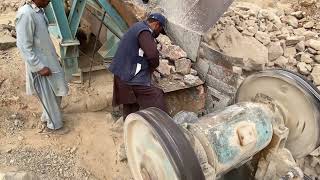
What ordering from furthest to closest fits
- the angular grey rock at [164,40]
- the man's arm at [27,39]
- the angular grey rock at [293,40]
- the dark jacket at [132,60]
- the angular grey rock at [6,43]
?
the angular grey rock at [6,43] → the angular grey rock at [164,40] → the angular grey rock at [293,40] → the dark jacket at [132,60] → the man's arm at [27,39]

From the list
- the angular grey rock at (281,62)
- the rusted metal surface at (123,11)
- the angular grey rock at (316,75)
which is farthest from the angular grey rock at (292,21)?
the rusted metal surface at (123,11)

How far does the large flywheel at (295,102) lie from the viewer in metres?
2.92

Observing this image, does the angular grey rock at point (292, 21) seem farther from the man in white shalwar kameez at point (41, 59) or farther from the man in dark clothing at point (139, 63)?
the man in white shalwar kameez at point (41, 59)

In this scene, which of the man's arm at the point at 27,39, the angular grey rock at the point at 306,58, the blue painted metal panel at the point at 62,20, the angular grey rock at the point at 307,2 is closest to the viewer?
the man's arm at the point at 27,39

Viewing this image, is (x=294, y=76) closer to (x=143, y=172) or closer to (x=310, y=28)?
(x=143, y=172)

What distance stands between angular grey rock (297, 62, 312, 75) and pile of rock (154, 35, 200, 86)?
126 cm

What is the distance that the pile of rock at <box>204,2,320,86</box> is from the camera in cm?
478

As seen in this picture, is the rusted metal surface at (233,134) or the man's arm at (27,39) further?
the man's arm at (27,39)

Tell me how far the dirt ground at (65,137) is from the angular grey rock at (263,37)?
2133mm

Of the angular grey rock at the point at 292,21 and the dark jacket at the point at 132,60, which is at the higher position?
the angular grey rock at the point at 292,21

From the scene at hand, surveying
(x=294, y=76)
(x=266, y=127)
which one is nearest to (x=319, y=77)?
(x=294, y=76)

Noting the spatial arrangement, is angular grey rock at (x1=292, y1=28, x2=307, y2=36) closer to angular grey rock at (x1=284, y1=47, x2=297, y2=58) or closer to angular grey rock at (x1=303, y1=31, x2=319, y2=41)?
angular grey rock at (x1=303, y1=31, x2=319, y2=41)

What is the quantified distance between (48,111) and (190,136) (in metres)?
2.26

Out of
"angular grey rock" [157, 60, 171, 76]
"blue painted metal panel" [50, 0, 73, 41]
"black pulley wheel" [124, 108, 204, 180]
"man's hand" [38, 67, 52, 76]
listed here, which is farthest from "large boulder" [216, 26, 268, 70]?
"black pulley wheel" [124, 108, 204, 180]
